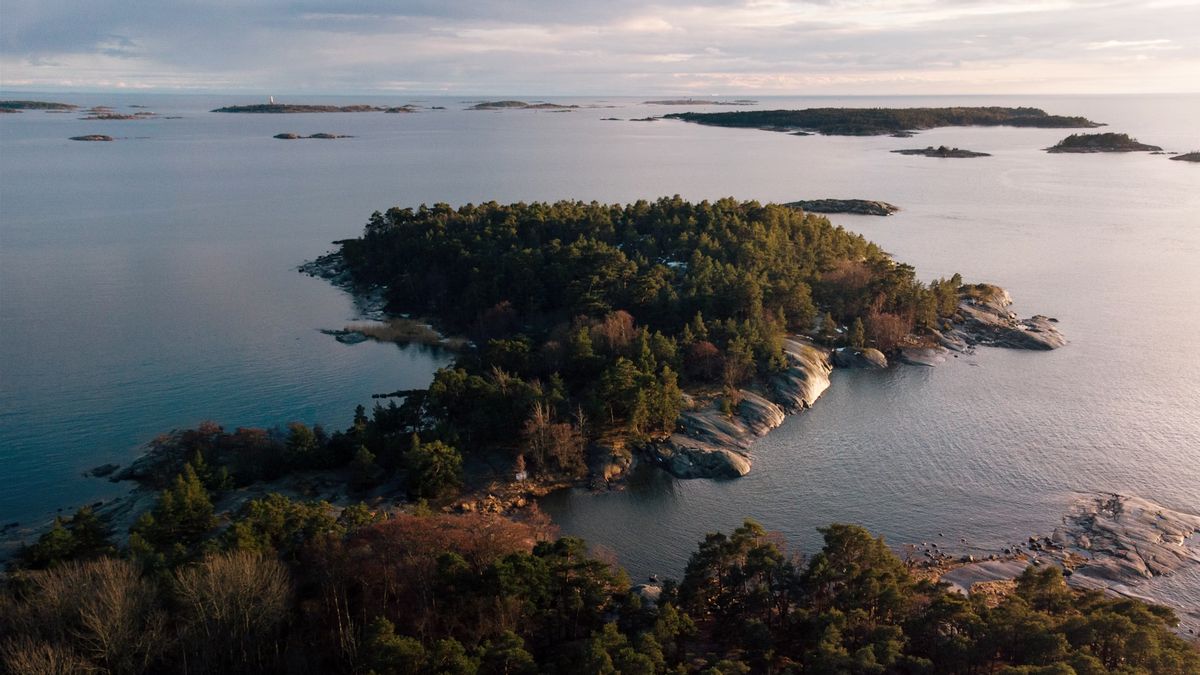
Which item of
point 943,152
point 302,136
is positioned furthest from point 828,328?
point 302,136

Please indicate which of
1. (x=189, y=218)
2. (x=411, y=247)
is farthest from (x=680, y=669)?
(x=189, y=218)

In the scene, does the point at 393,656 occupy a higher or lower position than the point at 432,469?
higher

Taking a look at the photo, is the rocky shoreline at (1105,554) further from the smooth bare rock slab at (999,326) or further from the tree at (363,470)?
the smooth bare rock slab at (999,326)

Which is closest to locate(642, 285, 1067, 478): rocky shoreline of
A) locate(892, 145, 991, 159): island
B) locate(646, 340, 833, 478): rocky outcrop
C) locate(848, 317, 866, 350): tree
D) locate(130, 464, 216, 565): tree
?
locate(646, 340, 833, 478): rocky outcrop

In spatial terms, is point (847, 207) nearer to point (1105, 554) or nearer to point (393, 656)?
point (1105, 554)

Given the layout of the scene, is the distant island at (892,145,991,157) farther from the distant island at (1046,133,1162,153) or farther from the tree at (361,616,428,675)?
the tree at (361,616,428,675)
